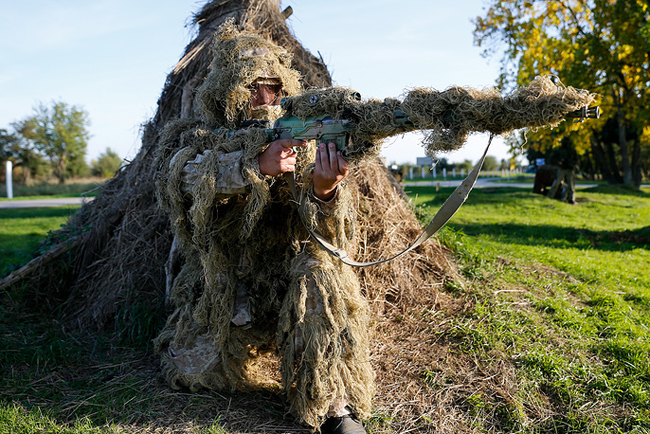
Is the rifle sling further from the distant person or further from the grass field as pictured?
the distant person

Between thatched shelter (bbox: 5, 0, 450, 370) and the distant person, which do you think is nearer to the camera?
thatched shelter (bbox: 5, 0, 450, 370)

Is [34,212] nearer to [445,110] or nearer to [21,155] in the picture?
[445,110]

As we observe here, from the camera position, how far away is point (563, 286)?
4.70 m

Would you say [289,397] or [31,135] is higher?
[31,135]

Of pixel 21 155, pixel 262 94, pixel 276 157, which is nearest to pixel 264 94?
pixel 262 94

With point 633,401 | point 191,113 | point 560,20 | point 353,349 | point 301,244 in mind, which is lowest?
point 633,401

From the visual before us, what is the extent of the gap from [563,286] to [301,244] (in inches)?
119

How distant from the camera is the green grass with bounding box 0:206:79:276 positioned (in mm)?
5512

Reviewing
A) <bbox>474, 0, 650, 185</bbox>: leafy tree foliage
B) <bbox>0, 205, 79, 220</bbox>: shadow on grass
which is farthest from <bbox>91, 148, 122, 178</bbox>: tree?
<bbox>474, 0, 650, 185</bbox>: leafy tree foliage

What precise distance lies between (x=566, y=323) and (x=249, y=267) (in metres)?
2.75

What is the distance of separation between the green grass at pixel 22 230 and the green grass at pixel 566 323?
193 inches

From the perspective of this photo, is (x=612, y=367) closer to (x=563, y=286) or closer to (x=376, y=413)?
(x=563, y=286)

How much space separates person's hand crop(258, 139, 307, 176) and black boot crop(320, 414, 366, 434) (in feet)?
5.14

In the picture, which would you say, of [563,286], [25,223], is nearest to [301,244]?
[563,286]
